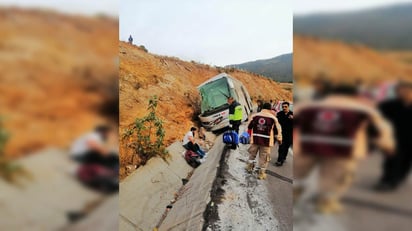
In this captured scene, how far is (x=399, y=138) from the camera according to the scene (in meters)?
3.18

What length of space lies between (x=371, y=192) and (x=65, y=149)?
1981 mm

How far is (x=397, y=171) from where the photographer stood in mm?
3242

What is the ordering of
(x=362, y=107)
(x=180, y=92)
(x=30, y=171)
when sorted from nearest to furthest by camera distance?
(x=30, y=171) < (x=362, y=107) < (x=180, y=92)

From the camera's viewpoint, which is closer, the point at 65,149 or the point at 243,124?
the point at 65,149

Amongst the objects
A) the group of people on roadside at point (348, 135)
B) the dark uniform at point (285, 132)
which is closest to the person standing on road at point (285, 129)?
the dark uniform at point (285, 132)

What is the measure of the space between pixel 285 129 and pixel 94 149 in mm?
1663

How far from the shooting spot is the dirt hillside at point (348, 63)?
10.6 ft

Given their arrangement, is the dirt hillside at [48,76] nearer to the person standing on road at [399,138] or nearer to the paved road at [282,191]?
the paved road at [282,191]

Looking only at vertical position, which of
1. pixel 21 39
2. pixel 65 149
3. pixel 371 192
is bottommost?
pixel 371 192

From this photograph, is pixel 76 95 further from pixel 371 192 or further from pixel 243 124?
pixel 371 192

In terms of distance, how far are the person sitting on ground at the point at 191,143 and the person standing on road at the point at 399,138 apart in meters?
1.49

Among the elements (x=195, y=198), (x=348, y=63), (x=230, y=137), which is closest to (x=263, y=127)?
(x=230, y=137)

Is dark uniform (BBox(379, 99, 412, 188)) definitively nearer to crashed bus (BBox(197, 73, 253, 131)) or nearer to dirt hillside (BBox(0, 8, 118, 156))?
crashed bus (BBox(197, 73, 253, 131))

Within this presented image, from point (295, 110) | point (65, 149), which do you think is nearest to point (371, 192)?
point (295, 110)
